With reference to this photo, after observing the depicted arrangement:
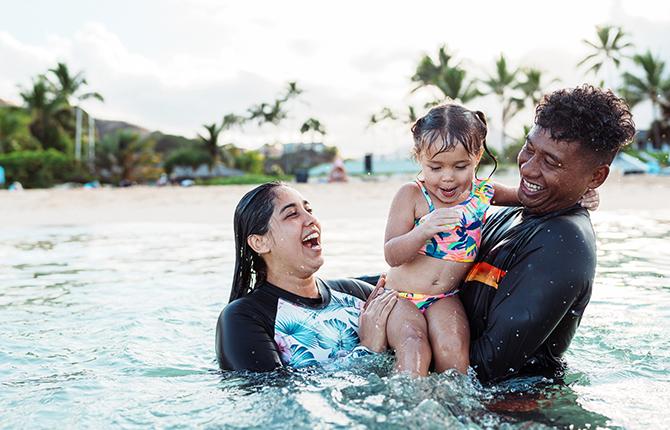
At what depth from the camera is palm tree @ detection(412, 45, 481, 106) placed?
180ft

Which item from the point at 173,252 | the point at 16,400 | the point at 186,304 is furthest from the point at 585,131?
the point at 173,252

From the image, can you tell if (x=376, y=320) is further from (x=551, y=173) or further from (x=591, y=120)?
(x=591, y=120)

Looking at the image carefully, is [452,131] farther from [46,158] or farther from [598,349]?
[46,158]

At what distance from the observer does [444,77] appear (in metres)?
55.8

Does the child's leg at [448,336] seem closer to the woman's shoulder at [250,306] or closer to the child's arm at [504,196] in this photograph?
the child's arm at [504,196]

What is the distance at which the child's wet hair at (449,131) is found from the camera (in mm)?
3873

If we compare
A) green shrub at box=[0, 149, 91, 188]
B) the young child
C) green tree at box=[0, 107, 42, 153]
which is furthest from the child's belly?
green tree at box=[0, 107, 42, 153]

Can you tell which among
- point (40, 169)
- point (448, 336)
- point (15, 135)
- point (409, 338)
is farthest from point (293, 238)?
point (15, 135)

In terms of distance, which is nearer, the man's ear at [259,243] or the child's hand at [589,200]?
the child's hand at [589,200]

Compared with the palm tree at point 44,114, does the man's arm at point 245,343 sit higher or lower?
lower

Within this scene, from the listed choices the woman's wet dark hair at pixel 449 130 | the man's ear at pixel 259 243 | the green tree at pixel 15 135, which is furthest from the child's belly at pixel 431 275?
the green tree at pixel 15 135

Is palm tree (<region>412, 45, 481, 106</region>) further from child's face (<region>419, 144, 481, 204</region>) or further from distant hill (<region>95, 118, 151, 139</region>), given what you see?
→ child's face (<region>419, 144, 481, 204</region>)

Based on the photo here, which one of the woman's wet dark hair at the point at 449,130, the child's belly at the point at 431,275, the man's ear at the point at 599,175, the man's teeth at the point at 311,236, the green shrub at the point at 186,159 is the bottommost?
the child's belly at the point at 431,275

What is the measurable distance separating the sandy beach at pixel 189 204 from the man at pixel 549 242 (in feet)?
37.9
